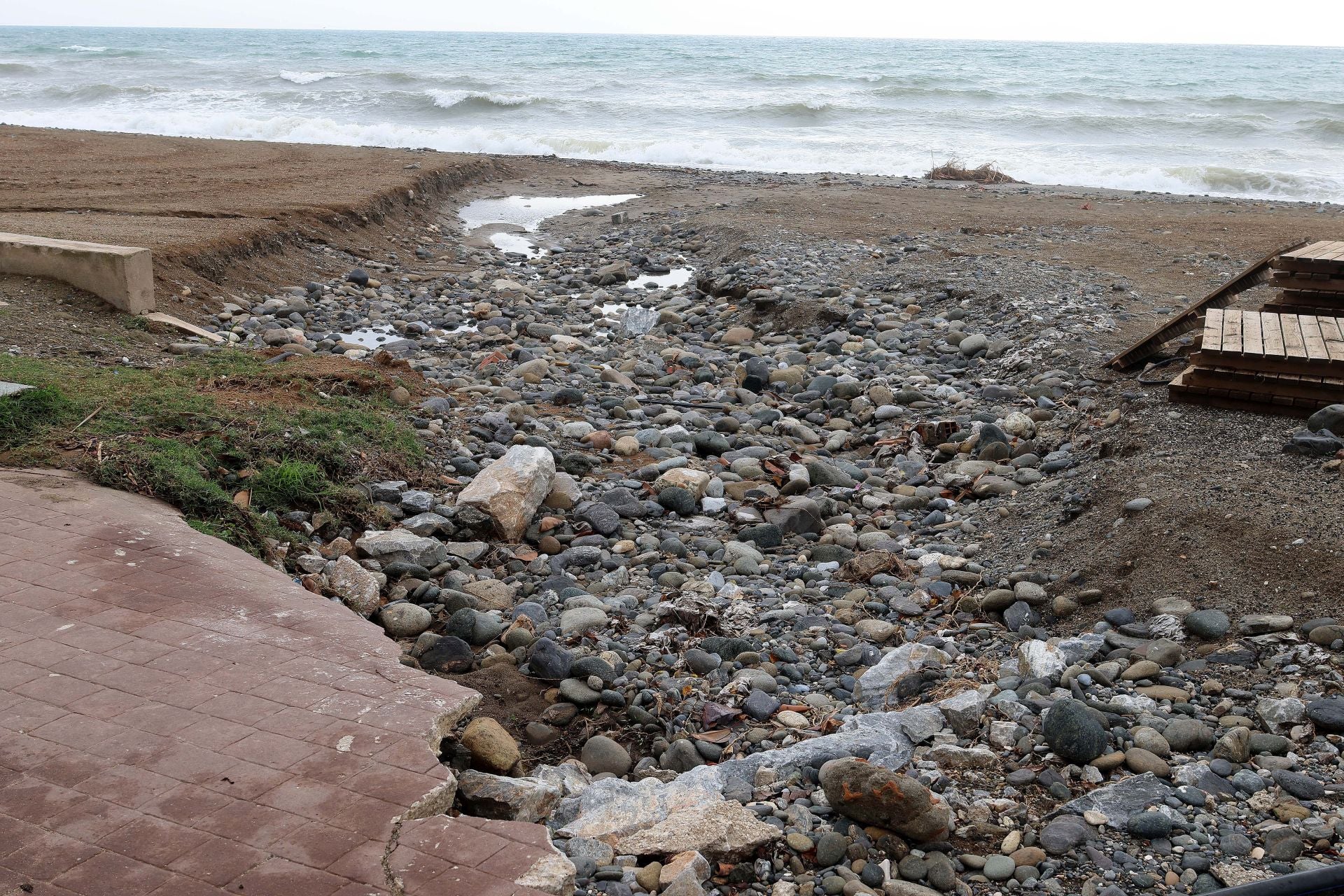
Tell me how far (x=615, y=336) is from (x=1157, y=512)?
5841 mm

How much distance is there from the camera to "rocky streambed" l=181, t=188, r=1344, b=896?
2959mm

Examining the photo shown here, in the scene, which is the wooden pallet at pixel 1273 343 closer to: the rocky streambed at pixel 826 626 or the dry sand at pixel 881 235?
the dry sand at pixel 881 235

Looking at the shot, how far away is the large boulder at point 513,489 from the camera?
527 centimetres

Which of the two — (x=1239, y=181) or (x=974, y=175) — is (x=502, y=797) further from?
(x=1239, y=181)

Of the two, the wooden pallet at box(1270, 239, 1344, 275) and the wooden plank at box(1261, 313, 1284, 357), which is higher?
the wooden pallet at box(1270, 239, 1344, 275)

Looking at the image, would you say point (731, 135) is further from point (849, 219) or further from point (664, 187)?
point (849, 219)

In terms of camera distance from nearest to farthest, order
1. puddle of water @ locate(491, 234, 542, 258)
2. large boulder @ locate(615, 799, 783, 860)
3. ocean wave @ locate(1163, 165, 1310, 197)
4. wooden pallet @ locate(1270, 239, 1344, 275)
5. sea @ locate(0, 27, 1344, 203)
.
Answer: large boulder @ locate(615, 799, 783, 860)
wooden pallet @ locate(1270, 239, 1344, 275)
puddle of water @ locate(491, 234, 542, 258)
ocean wave @ locate(1163, 165, 1310, 197)
sea @ locate(0, 27, 1344, 203)

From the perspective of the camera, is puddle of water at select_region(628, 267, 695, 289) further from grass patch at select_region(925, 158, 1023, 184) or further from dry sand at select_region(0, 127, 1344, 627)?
grass patch at select_region(925, 158, 1023, 184)

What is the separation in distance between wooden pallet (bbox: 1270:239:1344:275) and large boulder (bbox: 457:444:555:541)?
503 centimetres

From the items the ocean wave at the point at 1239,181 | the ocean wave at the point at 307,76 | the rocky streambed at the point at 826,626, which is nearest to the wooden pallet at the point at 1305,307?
the rocky streambed at the point at 826,626

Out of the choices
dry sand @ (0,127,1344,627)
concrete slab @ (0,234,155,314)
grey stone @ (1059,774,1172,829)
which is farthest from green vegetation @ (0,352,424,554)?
grey stone @ (1059,774,1172,829)

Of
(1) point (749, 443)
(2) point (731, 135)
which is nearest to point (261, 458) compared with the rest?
(1) point (749, 443)

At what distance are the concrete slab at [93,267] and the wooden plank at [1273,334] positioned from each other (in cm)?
760

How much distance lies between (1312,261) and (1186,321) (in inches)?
31.9
